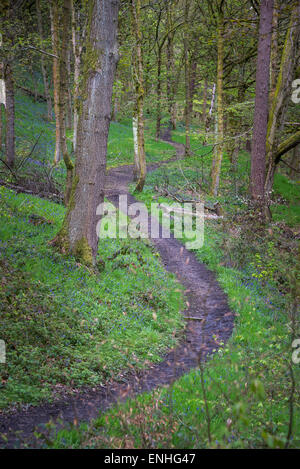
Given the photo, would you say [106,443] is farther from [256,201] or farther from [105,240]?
→ [256,201]

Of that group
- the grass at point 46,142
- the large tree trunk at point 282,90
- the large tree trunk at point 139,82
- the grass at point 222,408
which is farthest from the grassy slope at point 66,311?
the grass at point 46,142

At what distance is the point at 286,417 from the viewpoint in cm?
450

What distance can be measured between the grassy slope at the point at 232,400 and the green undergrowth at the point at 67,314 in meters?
0.83

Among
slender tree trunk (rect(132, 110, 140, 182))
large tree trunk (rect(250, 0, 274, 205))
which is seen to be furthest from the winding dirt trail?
slender tree trunk (rect(132, 110, 140, 182))

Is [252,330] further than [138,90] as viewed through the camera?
No

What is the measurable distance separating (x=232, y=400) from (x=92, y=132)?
6.34m

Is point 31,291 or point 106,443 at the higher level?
point 31,291

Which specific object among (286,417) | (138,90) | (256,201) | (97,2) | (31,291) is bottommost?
(286,417)

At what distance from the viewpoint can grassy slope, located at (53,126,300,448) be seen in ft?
11.3

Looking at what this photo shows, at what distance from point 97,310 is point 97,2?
6814 mm

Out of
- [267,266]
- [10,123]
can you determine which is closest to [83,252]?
[267,266]

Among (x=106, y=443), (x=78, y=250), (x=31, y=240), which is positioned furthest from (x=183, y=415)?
(x=31, y=240)

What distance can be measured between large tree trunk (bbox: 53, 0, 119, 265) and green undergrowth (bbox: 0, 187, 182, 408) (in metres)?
0.65

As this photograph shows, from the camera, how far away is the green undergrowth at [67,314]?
5141 millimetres
